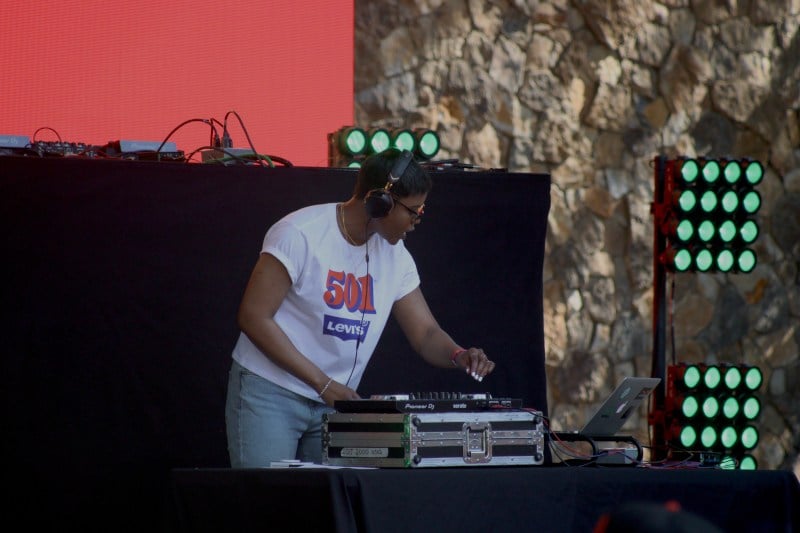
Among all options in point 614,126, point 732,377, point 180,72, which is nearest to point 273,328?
point 180,72

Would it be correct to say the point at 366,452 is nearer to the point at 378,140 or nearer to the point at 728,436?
the point at 378,140

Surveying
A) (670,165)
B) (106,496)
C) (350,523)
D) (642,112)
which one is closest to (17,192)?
(106,496)

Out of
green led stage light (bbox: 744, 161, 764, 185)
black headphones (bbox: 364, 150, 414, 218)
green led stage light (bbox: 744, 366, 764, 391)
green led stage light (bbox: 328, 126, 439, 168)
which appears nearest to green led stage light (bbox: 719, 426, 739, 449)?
green led stage light (bbox: 744, 366, 764, 391)

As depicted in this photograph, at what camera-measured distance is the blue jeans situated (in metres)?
2.80

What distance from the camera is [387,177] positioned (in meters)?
2.81

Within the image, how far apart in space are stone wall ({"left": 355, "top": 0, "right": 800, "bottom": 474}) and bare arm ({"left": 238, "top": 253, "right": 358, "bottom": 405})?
2.98 meters

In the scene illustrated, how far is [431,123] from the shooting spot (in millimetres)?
5820

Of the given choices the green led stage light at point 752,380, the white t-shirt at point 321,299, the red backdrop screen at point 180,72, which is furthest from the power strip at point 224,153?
the green led stage light at point 752,380

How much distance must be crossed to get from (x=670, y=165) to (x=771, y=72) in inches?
71.5

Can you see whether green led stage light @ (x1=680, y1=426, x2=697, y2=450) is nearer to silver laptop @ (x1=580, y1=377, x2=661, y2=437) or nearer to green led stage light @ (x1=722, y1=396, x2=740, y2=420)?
green led stage light @ (x1=722, y1=396, x2=740, y2=420)

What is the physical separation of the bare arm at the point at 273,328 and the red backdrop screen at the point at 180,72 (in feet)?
6.45

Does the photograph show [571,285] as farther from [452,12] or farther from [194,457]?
[194,457]

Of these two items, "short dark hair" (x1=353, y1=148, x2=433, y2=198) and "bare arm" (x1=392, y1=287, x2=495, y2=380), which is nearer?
"short dark hair" (x1=353, y1=148, x2=433, y2=198)

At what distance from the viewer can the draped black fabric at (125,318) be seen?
12.5ft
